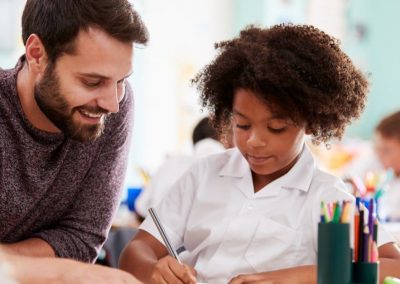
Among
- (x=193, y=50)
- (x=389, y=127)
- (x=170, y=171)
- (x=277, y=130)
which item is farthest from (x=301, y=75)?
(x=193, y=50)

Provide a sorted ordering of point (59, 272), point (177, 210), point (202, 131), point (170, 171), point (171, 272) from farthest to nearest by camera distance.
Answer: point (202, 131) < point (170, 171) < point (177, 210) < point (171, 272) < point (59, 272)

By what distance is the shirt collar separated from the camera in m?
1.55

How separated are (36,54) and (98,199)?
35 cm

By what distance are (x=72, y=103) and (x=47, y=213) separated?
0.28 metres

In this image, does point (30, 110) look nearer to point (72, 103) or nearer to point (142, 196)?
point (72, 103)

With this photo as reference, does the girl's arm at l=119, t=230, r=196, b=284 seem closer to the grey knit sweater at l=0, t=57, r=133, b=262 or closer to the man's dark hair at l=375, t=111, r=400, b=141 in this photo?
the grey knit sweater at l=0, t=57, r=133, b=262

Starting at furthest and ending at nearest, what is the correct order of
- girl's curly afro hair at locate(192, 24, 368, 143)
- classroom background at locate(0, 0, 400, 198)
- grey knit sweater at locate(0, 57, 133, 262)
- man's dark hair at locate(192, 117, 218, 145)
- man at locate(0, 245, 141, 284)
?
1. classroom background at locate(0, 0, 400, 198)
2. man's dark hair at locate(192, 117, 218, 145)
3. grey knit sweater at locate(0, 57, 133, 262)
4. girl's curly afro hair at locate(192, 24, 368, 143)
5. man at locate(0, 245, 141, 284)

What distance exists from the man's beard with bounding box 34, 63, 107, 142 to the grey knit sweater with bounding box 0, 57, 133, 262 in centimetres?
6

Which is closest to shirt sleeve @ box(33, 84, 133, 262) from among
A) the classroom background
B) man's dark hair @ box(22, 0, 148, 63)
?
man's dark hair @ box(22, 0, 148, 63)

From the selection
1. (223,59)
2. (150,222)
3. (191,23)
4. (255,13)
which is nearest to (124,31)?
(223,59)

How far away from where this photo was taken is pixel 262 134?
1.50 metres

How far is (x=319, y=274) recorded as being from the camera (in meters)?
1.17

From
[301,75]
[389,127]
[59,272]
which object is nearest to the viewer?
[59,272]

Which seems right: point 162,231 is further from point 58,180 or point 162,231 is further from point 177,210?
point 58,180
